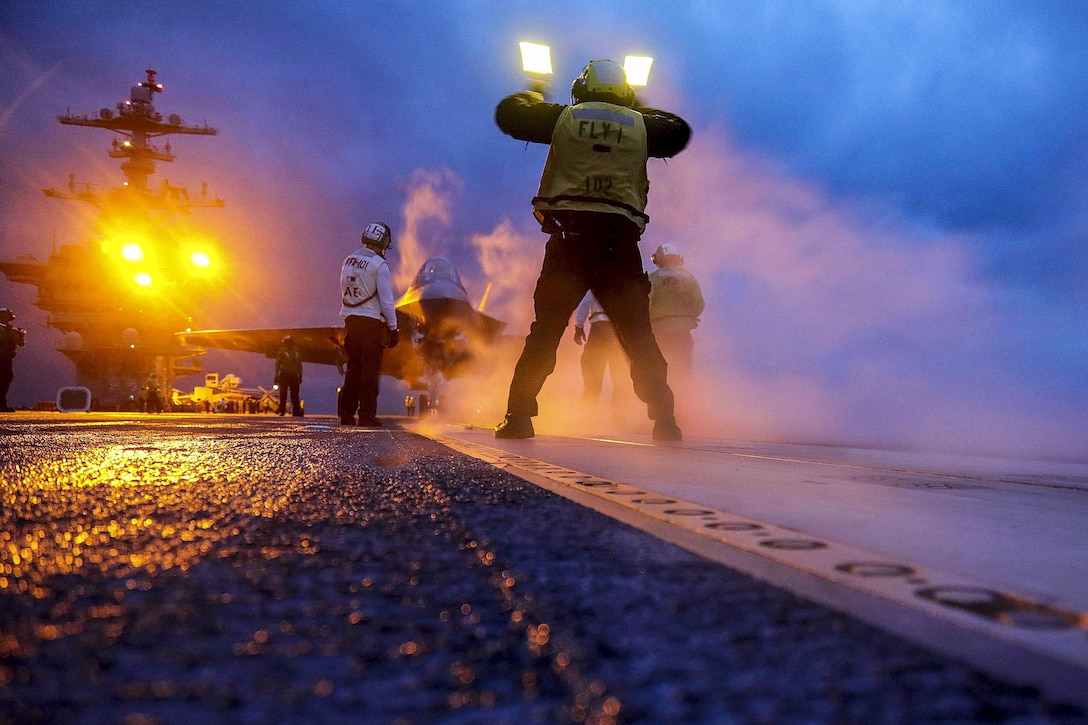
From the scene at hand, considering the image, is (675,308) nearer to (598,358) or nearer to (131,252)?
(598,358)

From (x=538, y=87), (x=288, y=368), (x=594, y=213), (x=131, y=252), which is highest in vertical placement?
(x=131, y=252)

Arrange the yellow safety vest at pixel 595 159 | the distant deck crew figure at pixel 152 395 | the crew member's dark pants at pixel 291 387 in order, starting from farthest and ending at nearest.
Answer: the distant deck crew figure at pixel 152 395
the crew member's dark pants at pixel 291 387
the yellow safety vest at pixel 595 159

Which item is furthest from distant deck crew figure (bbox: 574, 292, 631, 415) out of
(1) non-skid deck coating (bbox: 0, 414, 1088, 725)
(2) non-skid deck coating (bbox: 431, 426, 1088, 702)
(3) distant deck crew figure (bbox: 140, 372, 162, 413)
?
(3) distant deck crew figure (bbox: 140, 372, 162, 413)

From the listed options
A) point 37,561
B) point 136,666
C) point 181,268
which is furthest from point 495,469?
point 181,268

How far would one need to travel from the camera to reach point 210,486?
3.80 ft

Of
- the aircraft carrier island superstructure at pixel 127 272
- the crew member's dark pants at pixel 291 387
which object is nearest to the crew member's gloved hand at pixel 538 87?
the crew member's dark pants at pixel 291 387

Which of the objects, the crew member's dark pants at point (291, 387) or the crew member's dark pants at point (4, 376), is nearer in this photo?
the crew member's dark pants at point (4, 376)

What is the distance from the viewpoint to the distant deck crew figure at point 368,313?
6.00 meters

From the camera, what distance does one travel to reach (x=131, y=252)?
3822 centimetres

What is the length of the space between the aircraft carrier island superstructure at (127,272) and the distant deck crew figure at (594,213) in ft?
131

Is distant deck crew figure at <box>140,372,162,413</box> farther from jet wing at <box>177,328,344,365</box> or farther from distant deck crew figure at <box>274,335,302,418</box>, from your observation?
distant deck crew figure at <box>274,335,302,418</box>

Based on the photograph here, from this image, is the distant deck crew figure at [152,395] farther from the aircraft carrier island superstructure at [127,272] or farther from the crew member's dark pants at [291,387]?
the aircraft carrier island superstructure at [127,272]

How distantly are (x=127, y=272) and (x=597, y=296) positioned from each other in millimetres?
43202

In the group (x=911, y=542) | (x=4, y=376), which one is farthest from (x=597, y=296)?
(x=4, y=376)
